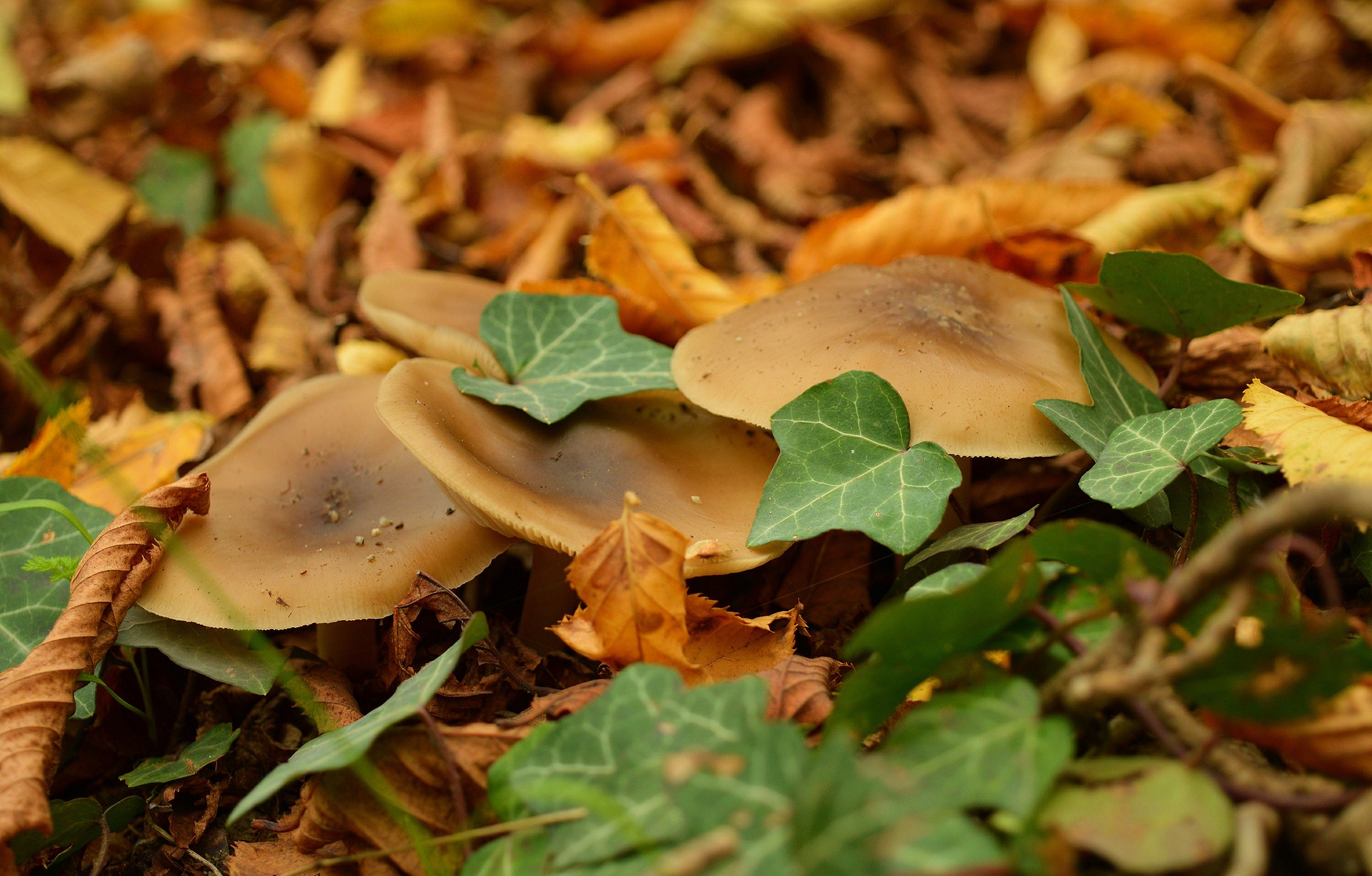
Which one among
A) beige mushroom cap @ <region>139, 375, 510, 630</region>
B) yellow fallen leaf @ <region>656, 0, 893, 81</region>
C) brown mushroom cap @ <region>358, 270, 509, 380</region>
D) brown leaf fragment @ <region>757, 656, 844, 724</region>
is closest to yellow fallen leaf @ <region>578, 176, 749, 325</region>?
brown mushroom cap @ <region>358, 270, 509, 380</region>

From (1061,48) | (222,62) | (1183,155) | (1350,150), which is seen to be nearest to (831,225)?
(1183,155)

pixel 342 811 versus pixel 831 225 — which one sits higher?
pixel 831 225

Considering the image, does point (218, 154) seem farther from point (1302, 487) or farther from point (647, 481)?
point (1302, 487)

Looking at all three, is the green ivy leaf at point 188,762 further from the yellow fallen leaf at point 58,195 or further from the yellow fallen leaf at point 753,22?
the yellow fallen leaf at point 753,22

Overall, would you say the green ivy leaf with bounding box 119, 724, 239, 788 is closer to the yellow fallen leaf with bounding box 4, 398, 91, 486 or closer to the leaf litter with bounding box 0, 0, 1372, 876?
the leaf litter with bounding box 0, 0, 1372, 876

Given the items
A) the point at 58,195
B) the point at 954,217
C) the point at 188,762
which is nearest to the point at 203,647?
the point at 188,762
